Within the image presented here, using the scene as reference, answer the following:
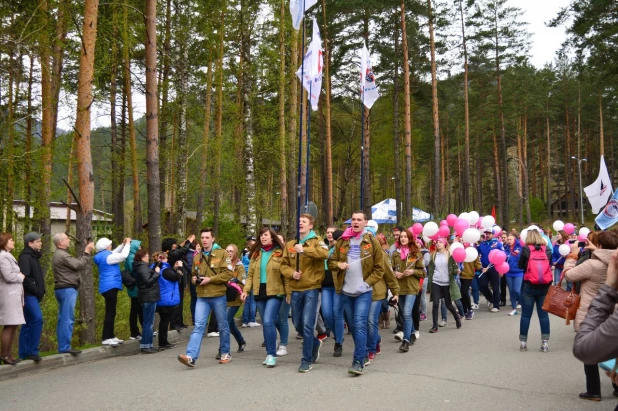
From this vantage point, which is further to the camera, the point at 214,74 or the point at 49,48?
the point at 214,74

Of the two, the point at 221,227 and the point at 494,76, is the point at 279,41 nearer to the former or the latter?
the point at 221,227

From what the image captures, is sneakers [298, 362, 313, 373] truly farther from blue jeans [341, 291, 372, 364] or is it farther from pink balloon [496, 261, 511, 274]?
pink balloon [496, 261, 511, 274]

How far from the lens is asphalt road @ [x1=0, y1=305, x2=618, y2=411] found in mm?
6359

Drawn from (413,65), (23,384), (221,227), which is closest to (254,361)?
(23,384)

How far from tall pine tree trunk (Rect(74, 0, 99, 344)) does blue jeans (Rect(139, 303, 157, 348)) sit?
136 centimetres

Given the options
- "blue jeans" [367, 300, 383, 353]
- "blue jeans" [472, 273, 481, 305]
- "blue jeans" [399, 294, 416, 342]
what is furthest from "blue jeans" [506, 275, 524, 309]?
"blue jeans" [367, 300, 383, 353]

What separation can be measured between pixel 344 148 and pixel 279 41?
23.5 meters

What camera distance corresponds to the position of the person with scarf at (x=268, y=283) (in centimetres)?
836

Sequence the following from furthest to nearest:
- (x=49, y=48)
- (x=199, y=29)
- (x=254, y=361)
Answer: (x=199, y=29) < (x=49, y=48) < (x=254, y=361)

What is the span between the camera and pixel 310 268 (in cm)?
816

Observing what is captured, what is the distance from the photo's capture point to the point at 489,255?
14516 mm

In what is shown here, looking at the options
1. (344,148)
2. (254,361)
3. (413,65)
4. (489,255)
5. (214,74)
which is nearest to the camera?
(254,361)

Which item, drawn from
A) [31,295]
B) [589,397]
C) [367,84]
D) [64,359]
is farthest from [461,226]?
[31,295]

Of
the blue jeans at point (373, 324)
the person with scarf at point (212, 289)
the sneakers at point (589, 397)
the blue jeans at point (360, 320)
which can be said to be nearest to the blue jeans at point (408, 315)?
the blue jeans at point (373, 324)
